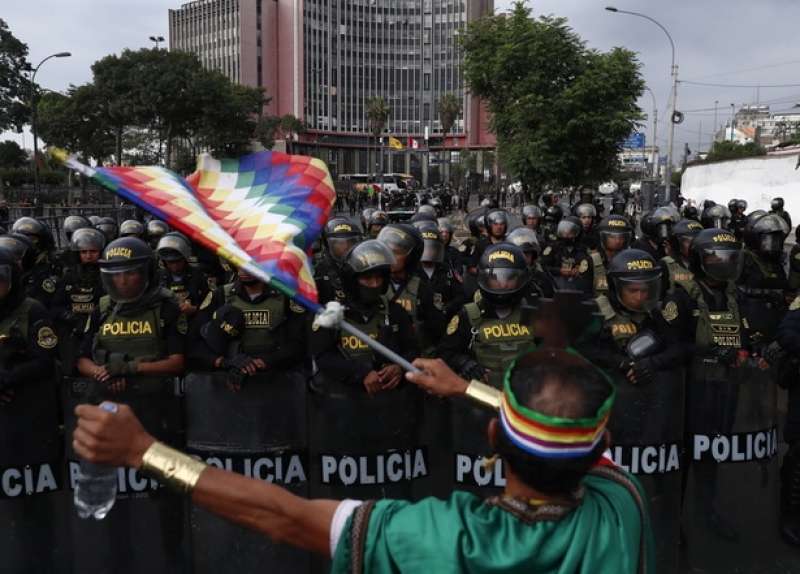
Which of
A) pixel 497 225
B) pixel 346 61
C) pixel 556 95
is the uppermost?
pixel 346 61

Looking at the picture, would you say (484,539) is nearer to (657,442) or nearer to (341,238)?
(657,442)

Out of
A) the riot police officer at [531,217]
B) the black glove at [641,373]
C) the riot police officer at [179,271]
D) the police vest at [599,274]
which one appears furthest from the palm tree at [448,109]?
the black glove at [641,373]

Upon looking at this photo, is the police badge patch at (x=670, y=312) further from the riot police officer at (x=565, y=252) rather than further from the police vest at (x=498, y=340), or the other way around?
the riot police officer at (x=565, y=252)

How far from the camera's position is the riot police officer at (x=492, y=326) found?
15.3 ft

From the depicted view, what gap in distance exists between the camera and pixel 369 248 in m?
4.70

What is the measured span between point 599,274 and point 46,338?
18.6 feet

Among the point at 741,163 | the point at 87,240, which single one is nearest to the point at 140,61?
the point at 741,163

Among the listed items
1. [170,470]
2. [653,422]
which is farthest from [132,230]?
[170,470]

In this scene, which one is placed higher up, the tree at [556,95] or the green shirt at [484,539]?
the tree at [556,95]

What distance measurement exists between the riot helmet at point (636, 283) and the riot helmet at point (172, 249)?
4499mm

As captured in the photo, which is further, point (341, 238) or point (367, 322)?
point (341, 238)

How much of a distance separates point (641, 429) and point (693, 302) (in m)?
1.33

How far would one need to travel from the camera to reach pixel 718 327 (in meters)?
4.89

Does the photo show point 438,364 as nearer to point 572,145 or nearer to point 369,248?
point 369,248
